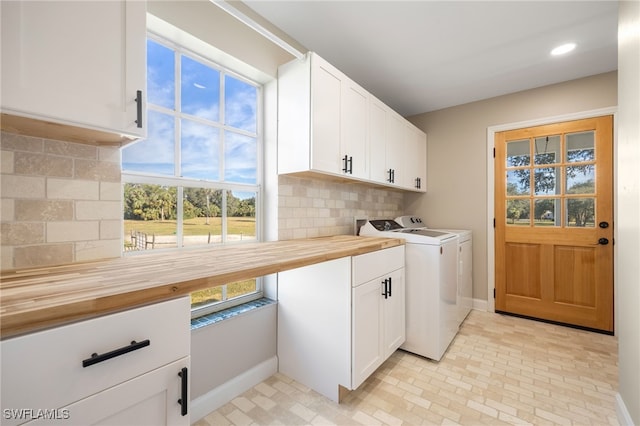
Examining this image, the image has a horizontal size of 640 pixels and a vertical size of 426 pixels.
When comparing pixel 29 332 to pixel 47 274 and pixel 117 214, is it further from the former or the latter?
pixel 117 214

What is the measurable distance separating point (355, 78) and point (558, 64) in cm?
185

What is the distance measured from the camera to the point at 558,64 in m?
2.49

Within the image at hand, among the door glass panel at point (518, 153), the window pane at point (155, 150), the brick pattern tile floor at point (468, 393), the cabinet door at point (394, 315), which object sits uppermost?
the door glass panel at point (518, 153)

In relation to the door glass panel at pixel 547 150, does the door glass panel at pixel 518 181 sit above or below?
below

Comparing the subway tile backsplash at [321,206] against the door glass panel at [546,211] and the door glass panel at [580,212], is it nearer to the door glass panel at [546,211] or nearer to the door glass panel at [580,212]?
the door glass panel at [546,211]

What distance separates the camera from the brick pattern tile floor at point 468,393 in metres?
1.54

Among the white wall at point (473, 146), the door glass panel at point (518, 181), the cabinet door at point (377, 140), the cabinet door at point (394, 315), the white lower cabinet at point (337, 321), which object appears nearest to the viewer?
the white lower cabinet at point (337, 321)

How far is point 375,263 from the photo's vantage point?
186 centimetres

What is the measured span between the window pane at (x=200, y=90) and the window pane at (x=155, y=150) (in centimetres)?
16

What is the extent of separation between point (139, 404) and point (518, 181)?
3.69 meters

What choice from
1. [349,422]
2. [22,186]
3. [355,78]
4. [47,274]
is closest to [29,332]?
[47,274]

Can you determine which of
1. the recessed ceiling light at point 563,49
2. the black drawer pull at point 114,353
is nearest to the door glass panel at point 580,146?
the recessed ceiling light at point 563,49

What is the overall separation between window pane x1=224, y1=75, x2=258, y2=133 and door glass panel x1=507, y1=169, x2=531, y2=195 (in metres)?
Answer: 2.88

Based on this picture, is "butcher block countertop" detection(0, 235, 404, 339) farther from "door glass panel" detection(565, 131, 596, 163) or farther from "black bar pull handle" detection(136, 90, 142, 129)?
"door glass panel" detection(565, 131, 596, 163)
